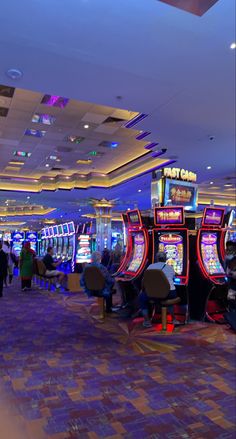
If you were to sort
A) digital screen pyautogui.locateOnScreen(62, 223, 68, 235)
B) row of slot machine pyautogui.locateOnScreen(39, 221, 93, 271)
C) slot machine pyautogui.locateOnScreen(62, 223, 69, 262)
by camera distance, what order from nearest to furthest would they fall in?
row of slot machine pyautogui.locateOnScreen(39, 221, 93, 271) < slot machine pyautogui.locateOnScreen(62, 223, 69, 262) < digital screen pyautogui.locateOnScreen(62, 223, 68, 235)

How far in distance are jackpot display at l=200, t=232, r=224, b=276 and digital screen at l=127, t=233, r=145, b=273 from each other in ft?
3.05

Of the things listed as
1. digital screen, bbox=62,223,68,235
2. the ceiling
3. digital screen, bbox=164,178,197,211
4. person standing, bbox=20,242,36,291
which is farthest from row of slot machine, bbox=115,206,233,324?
digital screen, bbox=62,223,68,235

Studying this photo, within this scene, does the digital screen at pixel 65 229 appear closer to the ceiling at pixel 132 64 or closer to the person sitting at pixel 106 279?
the ceiling at pixel 132 64

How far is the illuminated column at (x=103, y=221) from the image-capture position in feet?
47.7

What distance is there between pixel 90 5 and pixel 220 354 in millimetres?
3453

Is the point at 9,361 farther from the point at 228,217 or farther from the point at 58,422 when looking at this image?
the point at 228,217

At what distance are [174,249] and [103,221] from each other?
9.74m

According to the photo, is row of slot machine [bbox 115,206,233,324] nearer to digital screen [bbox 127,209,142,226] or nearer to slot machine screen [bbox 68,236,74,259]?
digital screen [bbox 127,209,142,226]

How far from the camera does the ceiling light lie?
3.67 meters

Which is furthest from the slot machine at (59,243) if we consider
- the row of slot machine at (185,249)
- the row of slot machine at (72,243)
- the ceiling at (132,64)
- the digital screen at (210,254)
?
the digital screen at (210,254)

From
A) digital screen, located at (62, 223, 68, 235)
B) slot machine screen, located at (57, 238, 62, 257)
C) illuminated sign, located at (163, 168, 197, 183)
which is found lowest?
slot machine screen, located at (57, 238, 62, 257)

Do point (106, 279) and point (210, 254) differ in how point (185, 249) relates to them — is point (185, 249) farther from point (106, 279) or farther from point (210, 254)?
point (106, 279)

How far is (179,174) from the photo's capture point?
7352 mm

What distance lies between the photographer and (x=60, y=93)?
4230 millimetres
